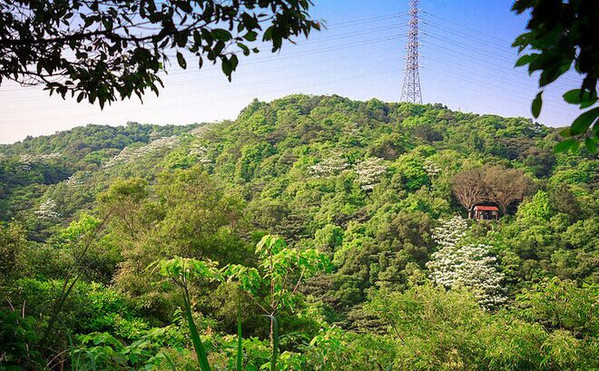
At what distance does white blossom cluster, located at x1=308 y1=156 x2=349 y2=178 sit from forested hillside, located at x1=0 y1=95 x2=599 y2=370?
0.14 metres

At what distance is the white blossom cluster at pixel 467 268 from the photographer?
1761 centimetres

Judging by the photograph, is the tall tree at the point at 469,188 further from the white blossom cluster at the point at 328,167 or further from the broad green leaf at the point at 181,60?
the broad green leaf at the point at 181,60

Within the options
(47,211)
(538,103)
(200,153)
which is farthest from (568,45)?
(200,153)

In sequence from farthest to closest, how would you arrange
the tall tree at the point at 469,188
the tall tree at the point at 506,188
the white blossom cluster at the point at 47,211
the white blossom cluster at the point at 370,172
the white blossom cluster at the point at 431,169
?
1. the white blossom cluster at the point at 370,172
2. the white blossom cluster at the point at 431,169
3. the tall tree at the point at 469,188
4. the tall tree at the point at 506,188
5. the white blossom cluster at the point at 47,211

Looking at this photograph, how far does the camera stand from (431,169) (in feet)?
98.4

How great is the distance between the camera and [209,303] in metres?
8.20

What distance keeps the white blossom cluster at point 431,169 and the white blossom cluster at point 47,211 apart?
75.0ft

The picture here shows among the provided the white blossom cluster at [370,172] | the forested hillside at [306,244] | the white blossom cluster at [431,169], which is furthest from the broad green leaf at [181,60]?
the white blossom cluster at [431,169]

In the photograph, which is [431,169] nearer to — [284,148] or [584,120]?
[284,148]

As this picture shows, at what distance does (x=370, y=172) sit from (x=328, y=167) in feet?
11.5

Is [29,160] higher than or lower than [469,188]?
higher

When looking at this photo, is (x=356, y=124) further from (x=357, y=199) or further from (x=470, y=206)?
(x=470, y=206)

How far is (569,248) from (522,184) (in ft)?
20.4

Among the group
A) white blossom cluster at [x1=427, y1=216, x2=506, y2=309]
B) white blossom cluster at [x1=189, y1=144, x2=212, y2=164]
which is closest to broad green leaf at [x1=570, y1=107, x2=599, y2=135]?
white blossom cluster at [x1=427, y1=216, x2=506, y2=309]
